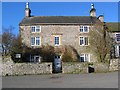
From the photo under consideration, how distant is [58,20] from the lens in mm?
45188

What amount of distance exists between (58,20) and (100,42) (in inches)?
347

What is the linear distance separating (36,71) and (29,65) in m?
1.15

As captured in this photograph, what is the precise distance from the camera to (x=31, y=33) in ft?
144

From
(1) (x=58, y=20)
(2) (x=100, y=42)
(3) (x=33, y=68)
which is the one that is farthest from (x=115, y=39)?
(3) (x=33, y=68)

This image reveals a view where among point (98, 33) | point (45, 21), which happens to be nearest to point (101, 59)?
point (98, 33)

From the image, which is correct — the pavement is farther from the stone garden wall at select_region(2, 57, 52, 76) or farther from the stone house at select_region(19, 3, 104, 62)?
the stone house at select_region(19, 3, 104, 62)

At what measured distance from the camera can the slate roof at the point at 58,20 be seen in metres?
44.3

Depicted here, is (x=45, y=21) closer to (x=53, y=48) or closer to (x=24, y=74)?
(x=53, y=48)

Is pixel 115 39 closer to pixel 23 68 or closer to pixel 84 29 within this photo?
pixel 84 29

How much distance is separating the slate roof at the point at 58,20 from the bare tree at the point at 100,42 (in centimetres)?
223

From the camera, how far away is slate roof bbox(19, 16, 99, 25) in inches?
1746

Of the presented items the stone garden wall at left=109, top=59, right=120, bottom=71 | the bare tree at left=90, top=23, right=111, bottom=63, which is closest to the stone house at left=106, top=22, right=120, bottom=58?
the bare tree at left=90, top=23, right=111, bottom=63


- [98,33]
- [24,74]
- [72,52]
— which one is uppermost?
[98,33]

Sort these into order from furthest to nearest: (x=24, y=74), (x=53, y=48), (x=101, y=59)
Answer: (x=53, y=48)
(x=101, y=59)
(x=24, y=74)
